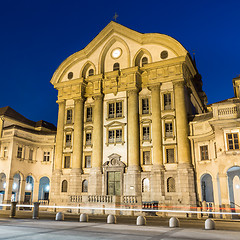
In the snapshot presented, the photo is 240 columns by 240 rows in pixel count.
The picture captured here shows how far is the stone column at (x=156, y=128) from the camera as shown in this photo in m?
34.9

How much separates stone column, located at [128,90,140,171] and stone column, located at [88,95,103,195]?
14.7ft

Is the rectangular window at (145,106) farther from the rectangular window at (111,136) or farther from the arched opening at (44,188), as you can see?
the arched opening at (44,188)

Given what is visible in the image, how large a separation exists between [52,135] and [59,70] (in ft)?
34.3

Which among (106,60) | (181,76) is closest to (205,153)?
(181,76)

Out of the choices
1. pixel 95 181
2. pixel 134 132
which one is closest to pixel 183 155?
pixel 134 132

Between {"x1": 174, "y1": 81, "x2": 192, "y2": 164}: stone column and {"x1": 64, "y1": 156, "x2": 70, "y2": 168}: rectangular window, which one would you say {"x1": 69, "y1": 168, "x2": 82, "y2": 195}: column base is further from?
{"x1": 174, "y1": 81, "x2": 192, "y2": 164}: stone column

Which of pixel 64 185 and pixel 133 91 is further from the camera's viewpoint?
pixel 64 185

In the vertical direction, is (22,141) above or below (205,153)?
above

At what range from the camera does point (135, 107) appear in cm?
3778

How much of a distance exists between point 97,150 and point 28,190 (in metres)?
15.4

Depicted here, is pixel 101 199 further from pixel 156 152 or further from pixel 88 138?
pixel 88 138

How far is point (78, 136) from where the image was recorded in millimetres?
40562

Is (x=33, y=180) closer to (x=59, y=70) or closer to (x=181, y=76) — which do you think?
(x=59, y=70)

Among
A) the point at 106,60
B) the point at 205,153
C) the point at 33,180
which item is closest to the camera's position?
the point at 205,153
